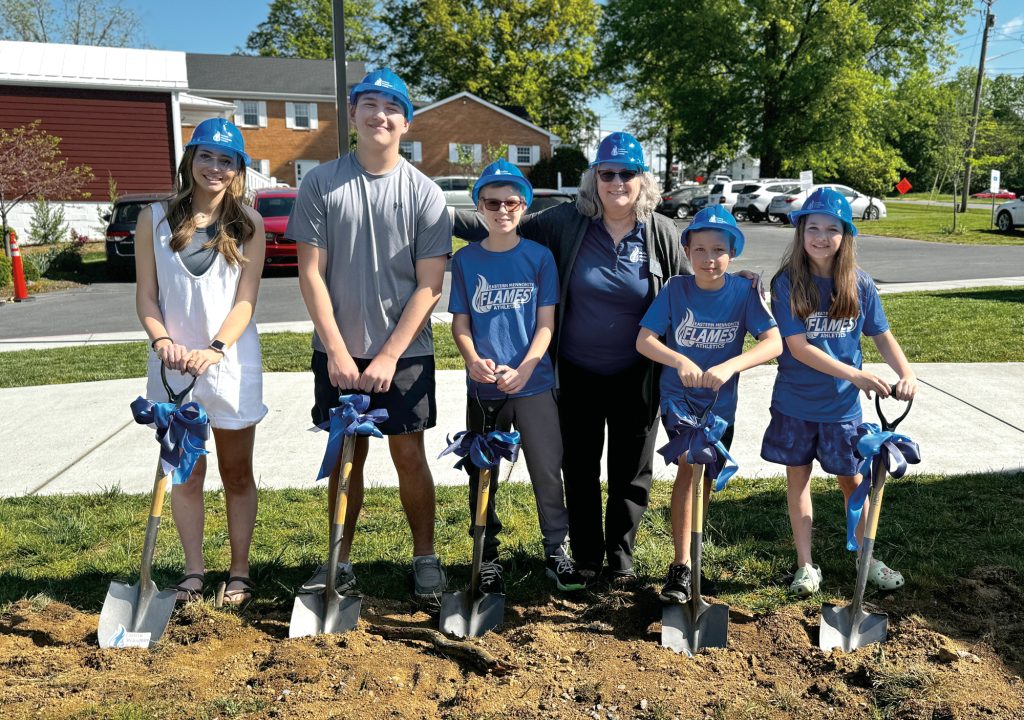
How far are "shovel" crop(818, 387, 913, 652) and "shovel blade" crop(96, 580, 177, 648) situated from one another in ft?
7.70

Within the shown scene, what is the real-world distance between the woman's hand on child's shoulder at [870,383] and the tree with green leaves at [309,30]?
6249cm

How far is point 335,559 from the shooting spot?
3.13m

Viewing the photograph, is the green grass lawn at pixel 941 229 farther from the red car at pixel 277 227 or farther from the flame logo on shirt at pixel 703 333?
the flame logo on shirt at pixel 703 333

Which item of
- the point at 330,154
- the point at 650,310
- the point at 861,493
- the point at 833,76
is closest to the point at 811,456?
the point at 861,493

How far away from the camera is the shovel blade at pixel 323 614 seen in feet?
10.1

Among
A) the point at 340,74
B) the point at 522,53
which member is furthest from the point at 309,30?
the point at 340,74

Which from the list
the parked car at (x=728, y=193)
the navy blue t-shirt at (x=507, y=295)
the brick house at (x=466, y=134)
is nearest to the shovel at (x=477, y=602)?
the navy blue t-shirt at (x=507, y=295)

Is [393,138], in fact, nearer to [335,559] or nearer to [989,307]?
[335,559]

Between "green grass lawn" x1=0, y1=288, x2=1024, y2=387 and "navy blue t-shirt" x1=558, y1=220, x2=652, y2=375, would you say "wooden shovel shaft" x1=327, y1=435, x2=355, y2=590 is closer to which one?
"navy blue t-shirt" x1=558, y1=220, x2=652, y2=375

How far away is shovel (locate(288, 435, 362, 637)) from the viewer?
3.09m

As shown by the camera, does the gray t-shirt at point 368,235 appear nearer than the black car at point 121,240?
Yes

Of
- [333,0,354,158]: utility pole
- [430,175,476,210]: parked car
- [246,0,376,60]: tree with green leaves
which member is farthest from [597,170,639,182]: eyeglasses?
[246,0,376,60]: tree with green leaves

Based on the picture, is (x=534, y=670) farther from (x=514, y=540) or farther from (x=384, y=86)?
(x=384, y=86)

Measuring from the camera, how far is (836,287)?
3.36 metres
